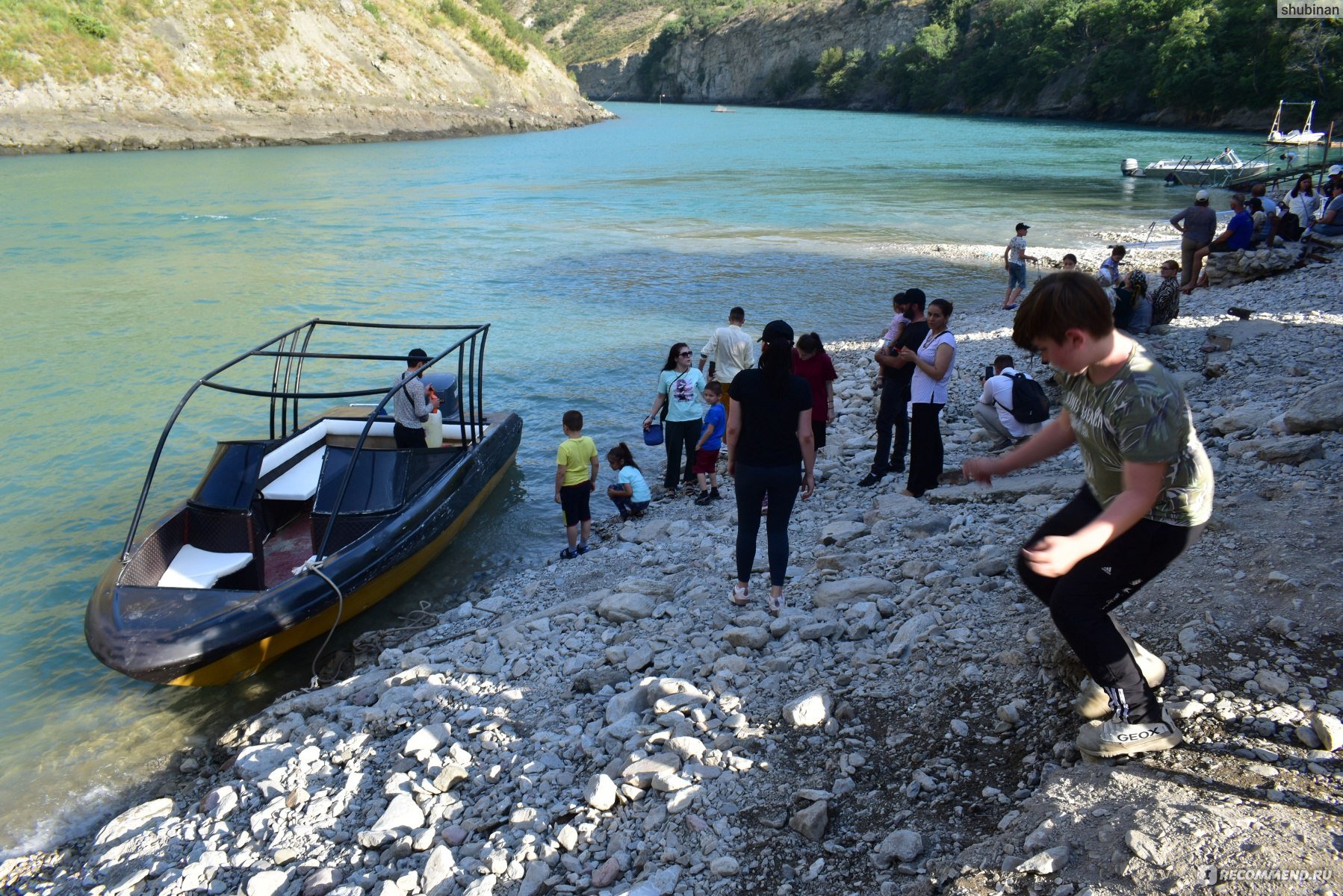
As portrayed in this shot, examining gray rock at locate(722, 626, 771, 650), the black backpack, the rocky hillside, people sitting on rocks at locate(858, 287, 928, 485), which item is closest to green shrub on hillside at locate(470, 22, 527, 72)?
the rocky hillside

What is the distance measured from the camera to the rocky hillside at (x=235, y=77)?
2167 inches

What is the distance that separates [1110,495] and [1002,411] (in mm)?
5966

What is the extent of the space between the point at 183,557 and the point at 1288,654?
27.9 feet

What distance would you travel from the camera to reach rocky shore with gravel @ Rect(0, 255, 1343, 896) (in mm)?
3332

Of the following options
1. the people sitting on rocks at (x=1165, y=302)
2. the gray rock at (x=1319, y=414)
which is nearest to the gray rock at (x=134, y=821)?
the gray rock at (x=1319, y=414)

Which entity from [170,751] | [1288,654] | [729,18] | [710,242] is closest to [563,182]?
[710,242]

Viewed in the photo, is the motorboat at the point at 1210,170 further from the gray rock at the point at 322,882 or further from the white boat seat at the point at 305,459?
the gray rock at the point at 322,882

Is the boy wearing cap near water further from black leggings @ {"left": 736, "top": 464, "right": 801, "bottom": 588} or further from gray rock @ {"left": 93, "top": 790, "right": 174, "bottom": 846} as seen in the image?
gray rock @ {"left": 93, "top": 790, "right": 174, "bottom": 846}

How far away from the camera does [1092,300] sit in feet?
10.2

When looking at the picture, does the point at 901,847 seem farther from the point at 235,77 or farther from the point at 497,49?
the point at 497,49

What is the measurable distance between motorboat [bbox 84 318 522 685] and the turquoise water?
48 cm

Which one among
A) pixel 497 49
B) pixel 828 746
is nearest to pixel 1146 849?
pixel 828 746

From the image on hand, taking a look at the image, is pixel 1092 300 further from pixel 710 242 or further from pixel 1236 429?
pixel 710 242

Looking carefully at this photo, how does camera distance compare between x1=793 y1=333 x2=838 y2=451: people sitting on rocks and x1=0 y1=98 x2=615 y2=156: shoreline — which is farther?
x1=0 y1=98 x2=615 y2=156: shoreline
